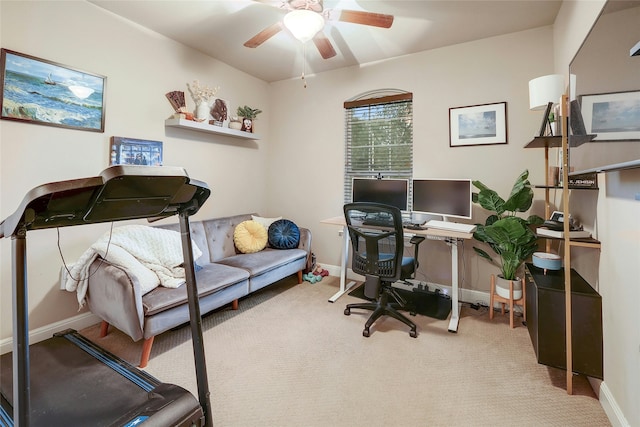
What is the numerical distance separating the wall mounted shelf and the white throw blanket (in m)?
1.10

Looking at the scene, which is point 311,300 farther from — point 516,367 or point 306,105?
point 306,105

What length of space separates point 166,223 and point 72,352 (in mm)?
1608

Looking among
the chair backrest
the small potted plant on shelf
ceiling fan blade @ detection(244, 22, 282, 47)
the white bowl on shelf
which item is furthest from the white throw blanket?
the white bowl on shelf

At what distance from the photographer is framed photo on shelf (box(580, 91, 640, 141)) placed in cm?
113

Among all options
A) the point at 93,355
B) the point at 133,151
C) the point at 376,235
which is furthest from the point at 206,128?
the point at 93,355

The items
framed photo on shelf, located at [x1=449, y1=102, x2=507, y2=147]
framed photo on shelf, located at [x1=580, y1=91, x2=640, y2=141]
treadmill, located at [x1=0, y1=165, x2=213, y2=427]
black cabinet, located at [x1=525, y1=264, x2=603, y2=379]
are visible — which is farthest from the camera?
framed photo on shelf, located at [x1=449, y1=102, x2=507, y2=147]

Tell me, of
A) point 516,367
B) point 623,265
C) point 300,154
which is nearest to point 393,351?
point 516,367

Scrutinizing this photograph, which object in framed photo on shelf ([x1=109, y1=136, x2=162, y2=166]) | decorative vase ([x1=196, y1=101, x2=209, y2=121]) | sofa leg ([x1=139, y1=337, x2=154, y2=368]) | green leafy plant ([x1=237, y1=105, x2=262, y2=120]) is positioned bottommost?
sofa leg ([x1=139, y1=337, x2=154, y2=368])

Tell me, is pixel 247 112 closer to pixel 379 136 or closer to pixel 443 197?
pixel 379 136

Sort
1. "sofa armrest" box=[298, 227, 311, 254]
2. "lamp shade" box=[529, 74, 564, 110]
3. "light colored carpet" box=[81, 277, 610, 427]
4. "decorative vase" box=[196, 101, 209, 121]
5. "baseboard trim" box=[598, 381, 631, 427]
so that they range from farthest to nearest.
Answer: "sofa armrest" box=[298, 227, 311, 254] → "decorative vase" box=[196, 101, 209, 121] → "lamp shade" box=[529, 74, 564, 110] → "light colored carpet" box=[81, 277, 610, 427] → "baseboard trim" box=[598, 381, 631, 427]

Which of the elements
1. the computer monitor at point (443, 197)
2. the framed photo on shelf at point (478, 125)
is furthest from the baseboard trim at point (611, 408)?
the framed photo on shelf at point (478, 125)

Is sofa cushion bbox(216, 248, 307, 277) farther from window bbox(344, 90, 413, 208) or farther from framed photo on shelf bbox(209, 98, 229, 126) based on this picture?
framed photo on shelf bbox(209, 98, 229, 126)

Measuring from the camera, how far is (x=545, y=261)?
2.11 m

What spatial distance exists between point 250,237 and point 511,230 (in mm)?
2596
